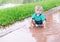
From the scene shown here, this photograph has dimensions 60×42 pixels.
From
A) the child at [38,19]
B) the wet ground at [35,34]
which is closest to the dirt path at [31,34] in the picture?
the wet ground at [35,34]

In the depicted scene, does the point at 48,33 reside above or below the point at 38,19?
below

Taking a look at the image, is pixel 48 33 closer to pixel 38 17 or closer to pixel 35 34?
pixel 35 34

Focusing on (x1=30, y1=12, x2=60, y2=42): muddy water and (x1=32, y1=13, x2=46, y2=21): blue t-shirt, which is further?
(x1=32, y1=13, x2=46, y2=21): blue t-shirt

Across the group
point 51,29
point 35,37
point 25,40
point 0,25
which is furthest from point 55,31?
point 0,25

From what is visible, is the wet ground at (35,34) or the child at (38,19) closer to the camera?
the wet ground at (35,34)

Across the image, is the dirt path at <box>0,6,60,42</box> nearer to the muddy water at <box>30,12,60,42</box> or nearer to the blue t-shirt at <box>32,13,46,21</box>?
the muddy water at <box>30,12,60,42</box>

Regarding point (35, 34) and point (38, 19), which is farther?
point (38, 19)

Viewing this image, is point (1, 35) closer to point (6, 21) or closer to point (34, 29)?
point (34, 29)

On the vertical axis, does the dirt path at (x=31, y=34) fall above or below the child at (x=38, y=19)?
below

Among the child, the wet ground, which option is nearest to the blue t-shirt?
the child

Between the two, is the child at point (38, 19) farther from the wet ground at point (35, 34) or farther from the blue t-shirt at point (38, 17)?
the wet ground at point (35, 34)

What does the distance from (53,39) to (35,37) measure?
611 mm

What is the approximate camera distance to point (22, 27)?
8.08 metres

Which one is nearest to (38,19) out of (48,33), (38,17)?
(38,17)
